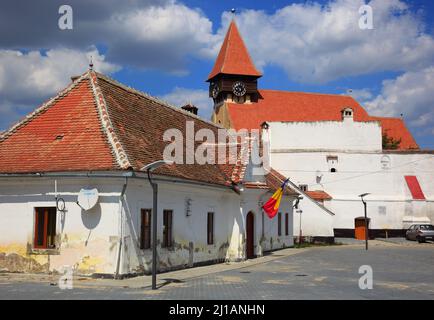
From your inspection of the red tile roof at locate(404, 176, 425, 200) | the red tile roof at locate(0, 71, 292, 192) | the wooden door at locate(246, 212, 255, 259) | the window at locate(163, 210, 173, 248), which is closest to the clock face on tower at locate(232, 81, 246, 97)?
the red tile roof at locate(404, 176, 425, 200)

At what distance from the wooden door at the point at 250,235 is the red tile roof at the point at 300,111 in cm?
2770

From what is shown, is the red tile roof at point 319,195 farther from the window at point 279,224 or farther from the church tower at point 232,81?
the church tower at point 232,81

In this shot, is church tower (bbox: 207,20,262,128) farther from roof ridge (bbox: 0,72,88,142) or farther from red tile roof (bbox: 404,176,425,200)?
roof ridge (bbox: 0,72,88,142)

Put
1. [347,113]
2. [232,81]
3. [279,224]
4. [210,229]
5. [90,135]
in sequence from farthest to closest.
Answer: [232,81], [347,113], [279,224], [210,229], [90,135]

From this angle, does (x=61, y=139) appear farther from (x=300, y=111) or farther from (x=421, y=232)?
(x=300, y=111)

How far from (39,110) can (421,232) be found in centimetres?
3296

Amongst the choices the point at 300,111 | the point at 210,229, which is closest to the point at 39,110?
the point at 210,229

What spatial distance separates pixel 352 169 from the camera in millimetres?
47250

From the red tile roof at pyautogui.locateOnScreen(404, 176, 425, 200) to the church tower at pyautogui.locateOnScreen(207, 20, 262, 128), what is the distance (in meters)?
18.4

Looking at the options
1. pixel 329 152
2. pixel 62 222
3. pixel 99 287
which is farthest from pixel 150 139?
pixel 329 152

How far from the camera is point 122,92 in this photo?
21.8 meters

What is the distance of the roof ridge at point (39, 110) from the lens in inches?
779

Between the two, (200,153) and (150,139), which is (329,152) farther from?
(150,139)
